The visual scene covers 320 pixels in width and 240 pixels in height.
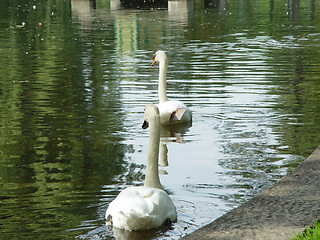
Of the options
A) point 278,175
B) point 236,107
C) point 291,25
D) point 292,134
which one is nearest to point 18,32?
point 291,25

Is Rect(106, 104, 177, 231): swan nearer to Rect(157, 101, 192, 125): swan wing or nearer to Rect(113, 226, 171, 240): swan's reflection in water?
Rect(113, 226, 171, 240): swan's reflection in water

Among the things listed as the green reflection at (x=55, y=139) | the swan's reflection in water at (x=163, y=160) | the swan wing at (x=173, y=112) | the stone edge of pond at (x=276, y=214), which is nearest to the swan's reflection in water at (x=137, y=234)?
the swan's reflection in water at (x=163, y=160)

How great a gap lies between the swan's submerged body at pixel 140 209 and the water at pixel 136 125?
0.40ft

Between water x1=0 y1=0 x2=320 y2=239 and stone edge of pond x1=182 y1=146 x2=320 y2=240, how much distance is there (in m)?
0.63

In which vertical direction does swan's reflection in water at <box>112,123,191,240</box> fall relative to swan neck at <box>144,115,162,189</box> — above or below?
below

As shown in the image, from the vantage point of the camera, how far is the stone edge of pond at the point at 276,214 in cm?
550

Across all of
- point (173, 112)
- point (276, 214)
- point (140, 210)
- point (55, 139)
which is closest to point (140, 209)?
point (140, 210)

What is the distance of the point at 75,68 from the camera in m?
18.9

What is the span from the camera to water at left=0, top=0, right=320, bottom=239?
740 centimetres

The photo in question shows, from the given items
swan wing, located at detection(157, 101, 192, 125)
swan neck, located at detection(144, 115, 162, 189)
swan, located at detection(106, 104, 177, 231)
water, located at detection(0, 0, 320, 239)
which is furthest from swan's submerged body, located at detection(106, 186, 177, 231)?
swan wing, located at detection(157, 101, 192, 125)

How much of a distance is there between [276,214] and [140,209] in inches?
50.5

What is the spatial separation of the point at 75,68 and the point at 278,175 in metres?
11.4

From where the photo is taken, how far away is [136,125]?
11547mm

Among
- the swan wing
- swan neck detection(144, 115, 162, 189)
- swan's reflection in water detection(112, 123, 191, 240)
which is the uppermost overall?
swan neck detection(144, 115, 162, 189)
